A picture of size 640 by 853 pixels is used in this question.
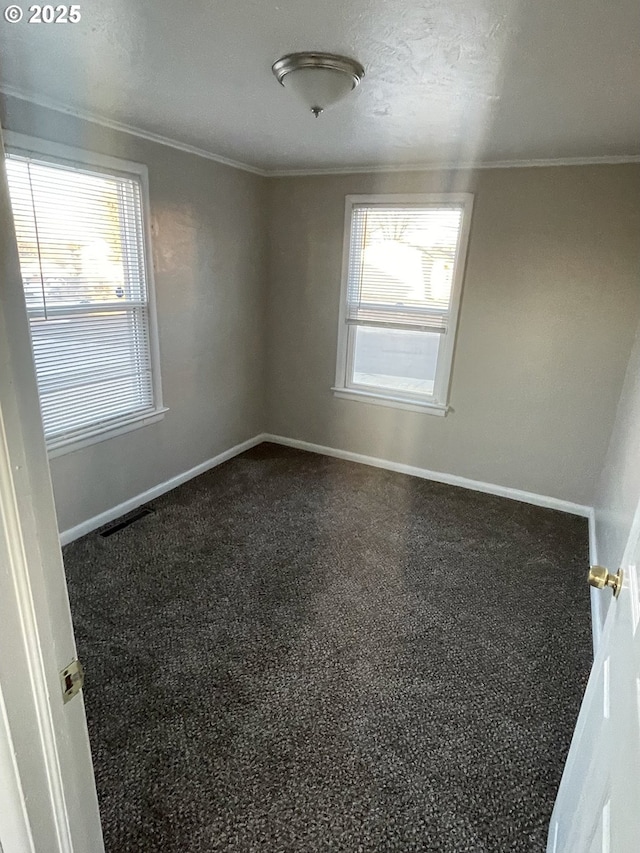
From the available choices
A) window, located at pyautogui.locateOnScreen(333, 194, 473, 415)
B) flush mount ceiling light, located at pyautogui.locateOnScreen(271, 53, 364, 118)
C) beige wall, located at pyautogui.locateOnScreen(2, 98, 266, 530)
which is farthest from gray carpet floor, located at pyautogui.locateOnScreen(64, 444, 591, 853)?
→ flush mount ceiling light, located at pyautogui.locateOnScreen(271, 53, 364, 118)

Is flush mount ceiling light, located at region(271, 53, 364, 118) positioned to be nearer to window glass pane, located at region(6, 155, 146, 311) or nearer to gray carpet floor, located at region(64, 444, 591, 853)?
window glass pane, located at region(6, 155, 146, 311)

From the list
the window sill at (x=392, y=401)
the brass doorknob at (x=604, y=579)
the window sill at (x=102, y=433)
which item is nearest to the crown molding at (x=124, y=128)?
the window sill at (x=102, y=433)

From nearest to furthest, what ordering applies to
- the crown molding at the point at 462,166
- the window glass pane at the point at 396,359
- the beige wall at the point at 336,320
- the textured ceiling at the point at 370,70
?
the textured ceiling at the point at 370,70 < the crown molding at the point at 462,166 < the beige wall at the point at 336,320 < the window glass pane at the point at 396,359

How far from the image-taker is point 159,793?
1.57 metres

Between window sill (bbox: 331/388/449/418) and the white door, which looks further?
window sill (bbox: 331/388/449/418)

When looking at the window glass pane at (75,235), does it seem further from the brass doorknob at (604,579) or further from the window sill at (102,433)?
the brass doorknob at (604,579)

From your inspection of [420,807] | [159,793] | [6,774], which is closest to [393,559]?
[420,807]

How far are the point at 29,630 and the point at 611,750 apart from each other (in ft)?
3.27

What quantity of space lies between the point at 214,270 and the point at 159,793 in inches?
120

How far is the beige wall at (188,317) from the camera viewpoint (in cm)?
285

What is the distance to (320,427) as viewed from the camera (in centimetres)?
432

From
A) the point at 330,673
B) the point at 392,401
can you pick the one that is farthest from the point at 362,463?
the point at 330,673

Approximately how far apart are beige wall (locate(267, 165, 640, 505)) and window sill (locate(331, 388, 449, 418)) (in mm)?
52

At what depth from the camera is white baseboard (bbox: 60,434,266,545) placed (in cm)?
293
